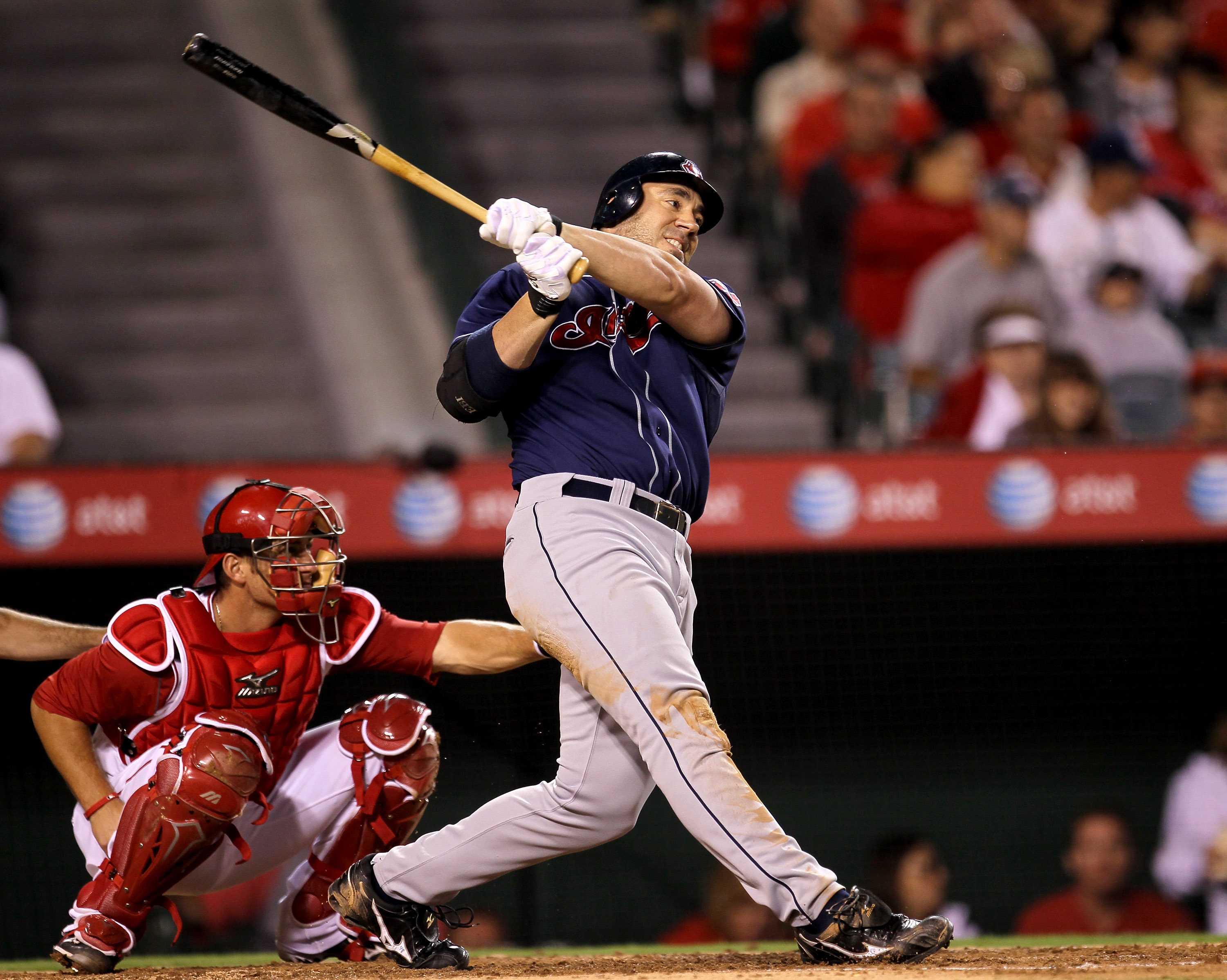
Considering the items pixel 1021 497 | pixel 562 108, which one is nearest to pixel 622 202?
pixel 1021 497

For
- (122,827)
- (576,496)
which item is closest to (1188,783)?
(576,496)

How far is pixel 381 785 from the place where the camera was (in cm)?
321

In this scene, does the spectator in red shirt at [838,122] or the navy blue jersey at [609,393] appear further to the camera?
the spectator in red shirt at [838,122]

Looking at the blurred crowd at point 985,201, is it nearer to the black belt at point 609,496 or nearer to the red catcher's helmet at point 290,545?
the black belt at point 609,496

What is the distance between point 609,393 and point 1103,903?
339cm

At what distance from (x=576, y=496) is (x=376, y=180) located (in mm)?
4902

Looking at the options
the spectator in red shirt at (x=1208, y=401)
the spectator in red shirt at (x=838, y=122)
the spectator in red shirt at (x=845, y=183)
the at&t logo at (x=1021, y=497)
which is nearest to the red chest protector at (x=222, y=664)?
the at&t logo at (x=1021, y=497)

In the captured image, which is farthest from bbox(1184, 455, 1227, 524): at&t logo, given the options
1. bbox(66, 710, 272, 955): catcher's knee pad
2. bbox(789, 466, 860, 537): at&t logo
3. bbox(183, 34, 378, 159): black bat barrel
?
bbox(66, 710, 272, 955): catcher's knee pad

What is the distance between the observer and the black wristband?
99.0 inches

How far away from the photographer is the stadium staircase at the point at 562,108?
22.8 ft

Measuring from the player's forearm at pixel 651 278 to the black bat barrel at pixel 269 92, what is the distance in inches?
23.9

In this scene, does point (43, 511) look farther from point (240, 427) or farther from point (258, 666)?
point (240, 427)

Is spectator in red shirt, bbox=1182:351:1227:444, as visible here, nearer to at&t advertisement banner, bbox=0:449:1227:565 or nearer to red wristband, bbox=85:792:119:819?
at&t advertisement banner, bbox=0:449:1227:565

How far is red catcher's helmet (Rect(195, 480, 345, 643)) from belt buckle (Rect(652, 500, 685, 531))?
774mm
